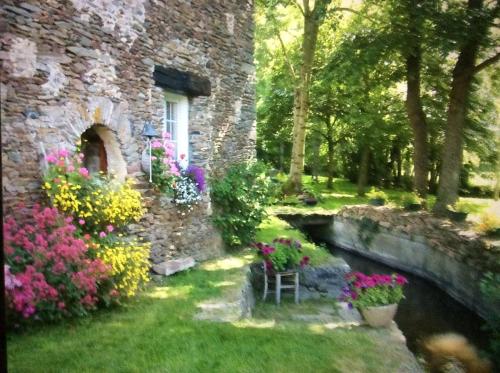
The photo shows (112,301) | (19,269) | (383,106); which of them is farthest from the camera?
(383,106)

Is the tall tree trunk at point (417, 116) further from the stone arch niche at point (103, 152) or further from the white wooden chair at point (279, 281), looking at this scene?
the stone arch niche at point (103, 152)

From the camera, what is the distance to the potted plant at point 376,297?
6.30 metres

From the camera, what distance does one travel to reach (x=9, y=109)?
5.35 metres

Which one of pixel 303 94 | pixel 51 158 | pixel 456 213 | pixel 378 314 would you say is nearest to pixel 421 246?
pixel 456 213

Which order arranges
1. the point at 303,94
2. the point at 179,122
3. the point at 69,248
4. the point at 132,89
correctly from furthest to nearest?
1. the point at 303,94
2. the point at 179,122
3. the point at 132,89
4. the point at 69,248

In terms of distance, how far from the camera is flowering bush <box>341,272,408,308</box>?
639cm

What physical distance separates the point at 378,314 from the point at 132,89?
5.29m

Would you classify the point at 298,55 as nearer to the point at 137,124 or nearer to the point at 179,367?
the point at 137,124

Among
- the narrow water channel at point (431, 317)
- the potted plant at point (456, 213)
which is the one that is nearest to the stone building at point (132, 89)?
the narrow water channel at point (431, 317)

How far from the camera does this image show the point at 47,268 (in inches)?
196

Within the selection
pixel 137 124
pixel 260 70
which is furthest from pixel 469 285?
pixel 260 70

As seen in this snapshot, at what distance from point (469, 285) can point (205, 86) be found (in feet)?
24.8

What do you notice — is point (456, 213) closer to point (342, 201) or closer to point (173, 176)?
point (342, 201)

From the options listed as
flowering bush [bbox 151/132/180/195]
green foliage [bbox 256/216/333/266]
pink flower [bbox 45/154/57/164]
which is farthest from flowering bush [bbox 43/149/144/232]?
green foliage [bbox 256/216/333/266]
